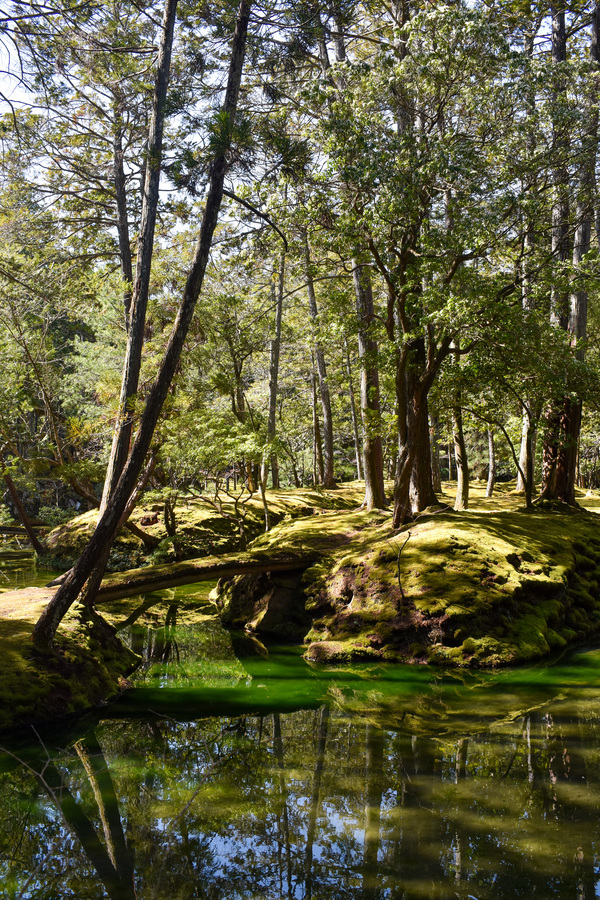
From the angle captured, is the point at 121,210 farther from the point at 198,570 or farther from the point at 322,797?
the point at 322,797

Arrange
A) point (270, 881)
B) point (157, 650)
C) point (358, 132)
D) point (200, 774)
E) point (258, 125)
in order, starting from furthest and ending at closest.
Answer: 1. point (157, 650)
2. point (358, 132)
3. point (258, 125)
4. point (200, 774)
5. point (270, 881)

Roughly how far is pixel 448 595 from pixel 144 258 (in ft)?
20.2

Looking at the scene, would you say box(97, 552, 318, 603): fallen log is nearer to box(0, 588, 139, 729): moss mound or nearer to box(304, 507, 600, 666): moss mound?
box(304, 507, 600, 666): moss mound

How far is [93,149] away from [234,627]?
11.4m

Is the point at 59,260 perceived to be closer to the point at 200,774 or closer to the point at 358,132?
the point at 358,132

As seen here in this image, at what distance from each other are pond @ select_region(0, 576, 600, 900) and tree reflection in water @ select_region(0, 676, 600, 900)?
0.6 inches

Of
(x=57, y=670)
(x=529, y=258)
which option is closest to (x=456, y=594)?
(x=57, y=670)

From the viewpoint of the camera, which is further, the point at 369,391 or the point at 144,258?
the point at 369,391

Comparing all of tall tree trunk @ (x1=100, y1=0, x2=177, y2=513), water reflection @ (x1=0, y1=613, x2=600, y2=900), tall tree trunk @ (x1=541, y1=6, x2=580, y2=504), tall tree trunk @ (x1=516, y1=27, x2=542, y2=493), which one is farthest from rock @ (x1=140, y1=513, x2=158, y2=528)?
water reflection @ (x1=0, y1=613, x2=600, y2=900)

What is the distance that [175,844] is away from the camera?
12.4ft

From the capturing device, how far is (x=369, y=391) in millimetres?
12508

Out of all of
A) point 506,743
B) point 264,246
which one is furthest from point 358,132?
point 506,743

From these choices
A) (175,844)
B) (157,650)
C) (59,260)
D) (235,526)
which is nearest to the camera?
(175,844)

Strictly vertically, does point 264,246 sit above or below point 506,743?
above
